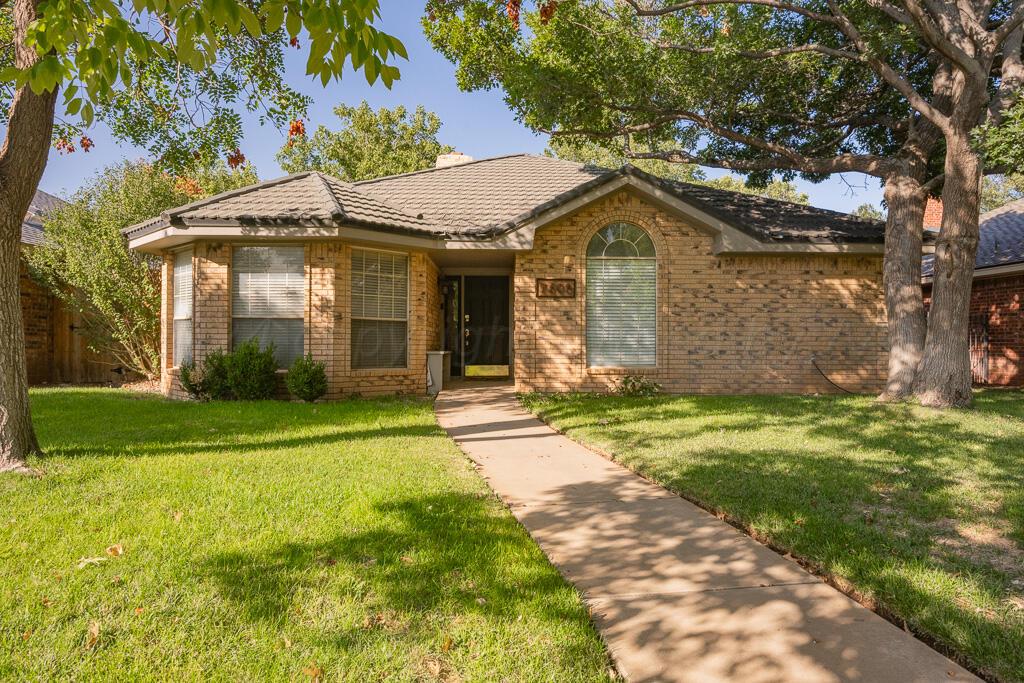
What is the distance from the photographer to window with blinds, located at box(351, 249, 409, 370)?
10211mm

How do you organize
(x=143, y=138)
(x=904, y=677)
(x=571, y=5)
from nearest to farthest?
(x=904, y=677) → (x=571, y=5) → (x=143, y=138)

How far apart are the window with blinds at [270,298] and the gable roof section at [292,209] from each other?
66 cm

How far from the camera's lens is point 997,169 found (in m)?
9.48

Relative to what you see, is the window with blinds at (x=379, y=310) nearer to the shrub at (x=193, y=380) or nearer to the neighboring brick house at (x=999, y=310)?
the shrub at (x=193, y=380)

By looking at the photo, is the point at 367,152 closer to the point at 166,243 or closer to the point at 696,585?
the point at 166,243

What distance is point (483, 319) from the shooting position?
1445cm

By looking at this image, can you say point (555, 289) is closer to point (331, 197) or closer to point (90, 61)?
point (331, 197)

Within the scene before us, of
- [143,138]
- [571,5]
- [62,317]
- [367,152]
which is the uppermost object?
[367,152]

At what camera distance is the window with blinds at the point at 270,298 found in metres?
9.94

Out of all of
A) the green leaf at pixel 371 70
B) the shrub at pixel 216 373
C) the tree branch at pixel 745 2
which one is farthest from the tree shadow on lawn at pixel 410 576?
the tree branch at pixel 745 2

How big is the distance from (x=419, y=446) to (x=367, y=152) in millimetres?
28976

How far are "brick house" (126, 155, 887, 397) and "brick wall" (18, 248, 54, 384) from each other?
15.7ft

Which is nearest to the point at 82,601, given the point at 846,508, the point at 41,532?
the point at 41,532

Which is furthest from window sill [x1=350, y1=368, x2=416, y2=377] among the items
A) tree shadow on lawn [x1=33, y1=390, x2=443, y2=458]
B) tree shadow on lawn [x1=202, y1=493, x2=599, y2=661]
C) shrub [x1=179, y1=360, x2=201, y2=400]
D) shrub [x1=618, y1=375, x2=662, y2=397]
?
tree shadow on lawn [x1=202, y1=493, x2=599, y2=661]
